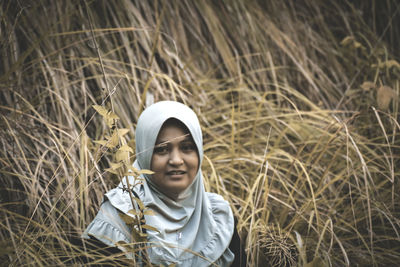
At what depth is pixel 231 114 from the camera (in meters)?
3.11

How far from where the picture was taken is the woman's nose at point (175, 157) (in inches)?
68.3

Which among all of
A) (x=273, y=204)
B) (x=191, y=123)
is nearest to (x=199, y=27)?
(x=273, y=204)

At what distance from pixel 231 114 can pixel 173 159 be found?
1.43 metres

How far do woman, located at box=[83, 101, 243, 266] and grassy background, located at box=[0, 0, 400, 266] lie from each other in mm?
187

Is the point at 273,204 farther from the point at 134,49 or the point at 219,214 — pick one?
the point at 134,49

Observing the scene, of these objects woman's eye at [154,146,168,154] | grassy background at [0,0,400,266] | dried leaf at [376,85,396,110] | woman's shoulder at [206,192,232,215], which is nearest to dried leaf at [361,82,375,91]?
grassy background at [0,0,400,266]

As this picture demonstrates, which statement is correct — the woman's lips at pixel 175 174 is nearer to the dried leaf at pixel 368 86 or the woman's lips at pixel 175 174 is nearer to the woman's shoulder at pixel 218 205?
the woman's shoulder at pixel 218 205

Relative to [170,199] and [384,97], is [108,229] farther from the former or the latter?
[384,97]

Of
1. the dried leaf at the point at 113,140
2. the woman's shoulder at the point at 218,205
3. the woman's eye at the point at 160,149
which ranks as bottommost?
the woman's shoulder at the point at 218,205

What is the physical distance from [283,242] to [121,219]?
793 mm

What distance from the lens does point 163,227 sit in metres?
1.74

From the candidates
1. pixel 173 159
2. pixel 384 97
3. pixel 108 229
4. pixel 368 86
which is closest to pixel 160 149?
pixel 173 159

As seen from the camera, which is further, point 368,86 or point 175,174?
point 368,86

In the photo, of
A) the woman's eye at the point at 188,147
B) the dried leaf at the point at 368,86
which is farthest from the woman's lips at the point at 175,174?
the dried leaf at the point at 368,86
